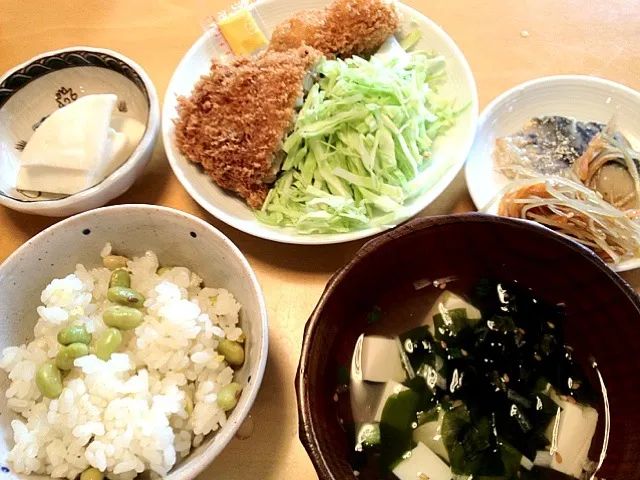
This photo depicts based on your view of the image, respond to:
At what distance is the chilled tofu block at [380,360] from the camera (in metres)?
1.33

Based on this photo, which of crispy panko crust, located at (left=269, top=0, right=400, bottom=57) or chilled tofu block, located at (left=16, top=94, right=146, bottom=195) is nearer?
chilled tofu block, located at (left=16, top=94, right=146, bottom=195)

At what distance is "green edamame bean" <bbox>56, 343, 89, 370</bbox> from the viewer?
1.25m

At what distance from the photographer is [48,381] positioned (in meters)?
1.23

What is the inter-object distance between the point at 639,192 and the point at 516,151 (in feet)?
1.25

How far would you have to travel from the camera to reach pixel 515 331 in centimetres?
132

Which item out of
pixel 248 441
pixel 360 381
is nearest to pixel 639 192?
pixel 360 381

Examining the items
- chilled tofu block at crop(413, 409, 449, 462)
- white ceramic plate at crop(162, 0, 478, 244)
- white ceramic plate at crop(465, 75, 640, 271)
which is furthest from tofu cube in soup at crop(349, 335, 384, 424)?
white ceramic plate at crop(465, 75, 640, 271)

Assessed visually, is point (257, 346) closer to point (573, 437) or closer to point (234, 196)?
point (234, 196)

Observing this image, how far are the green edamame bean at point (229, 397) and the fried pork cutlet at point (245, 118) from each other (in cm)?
60

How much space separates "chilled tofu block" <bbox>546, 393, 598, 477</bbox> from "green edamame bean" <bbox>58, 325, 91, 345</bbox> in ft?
3.56

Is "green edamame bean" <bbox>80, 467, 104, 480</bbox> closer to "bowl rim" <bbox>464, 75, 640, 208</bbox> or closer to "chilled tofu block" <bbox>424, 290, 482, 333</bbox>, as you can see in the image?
"chilled tofu block" <bbox>424, 290, 482, 333</bbox>

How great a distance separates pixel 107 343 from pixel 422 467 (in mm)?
761

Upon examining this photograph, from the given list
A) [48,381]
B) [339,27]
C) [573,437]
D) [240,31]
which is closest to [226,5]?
[240,31]

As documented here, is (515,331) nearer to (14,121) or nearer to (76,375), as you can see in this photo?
(76,375)
